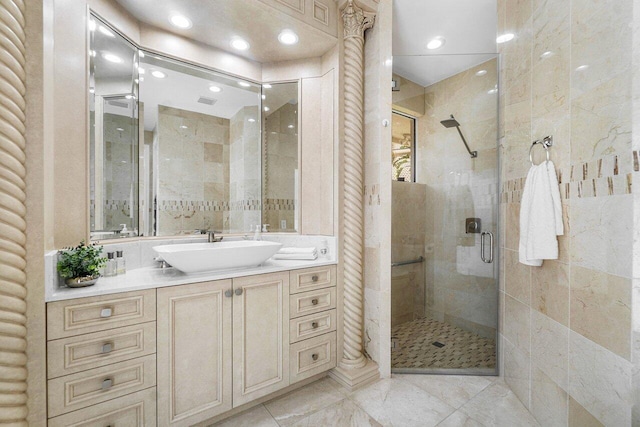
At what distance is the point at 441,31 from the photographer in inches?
94.7

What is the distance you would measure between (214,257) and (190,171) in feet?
2.59

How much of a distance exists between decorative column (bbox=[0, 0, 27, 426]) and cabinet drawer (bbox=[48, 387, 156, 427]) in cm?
16

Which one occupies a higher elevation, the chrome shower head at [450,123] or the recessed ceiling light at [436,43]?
the recessed ceiling light at [436,43]

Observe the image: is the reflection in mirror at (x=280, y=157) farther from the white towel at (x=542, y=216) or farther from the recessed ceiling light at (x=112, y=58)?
the white towel at (x=542, y=216)

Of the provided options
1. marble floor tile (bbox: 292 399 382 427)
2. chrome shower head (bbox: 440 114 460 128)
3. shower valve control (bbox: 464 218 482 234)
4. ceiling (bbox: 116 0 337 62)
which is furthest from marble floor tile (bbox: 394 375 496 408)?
ceiling (bbox: 116 0 337 62)

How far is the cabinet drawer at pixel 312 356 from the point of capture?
1.78m

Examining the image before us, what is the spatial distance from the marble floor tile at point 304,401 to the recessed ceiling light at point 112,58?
2.31 meters

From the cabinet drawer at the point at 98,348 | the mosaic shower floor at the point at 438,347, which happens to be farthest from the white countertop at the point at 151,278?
the mosaic shower floor at the point at 438,347

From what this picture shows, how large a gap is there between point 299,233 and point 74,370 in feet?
4.86

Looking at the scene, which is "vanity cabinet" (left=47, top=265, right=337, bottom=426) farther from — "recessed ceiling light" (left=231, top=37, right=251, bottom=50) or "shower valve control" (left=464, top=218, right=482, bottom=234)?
"recessed ceiling light" (left=231, top=37, right=251, bottom=50)

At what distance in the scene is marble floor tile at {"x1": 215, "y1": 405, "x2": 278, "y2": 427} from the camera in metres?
1.56

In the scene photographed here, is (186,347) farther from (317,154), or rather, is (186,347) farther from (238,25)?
(238,25)

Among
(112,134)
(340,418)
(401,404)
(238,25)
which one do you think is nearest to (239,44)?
(238,25)

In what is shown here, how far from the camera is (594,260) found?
3.92 feet
